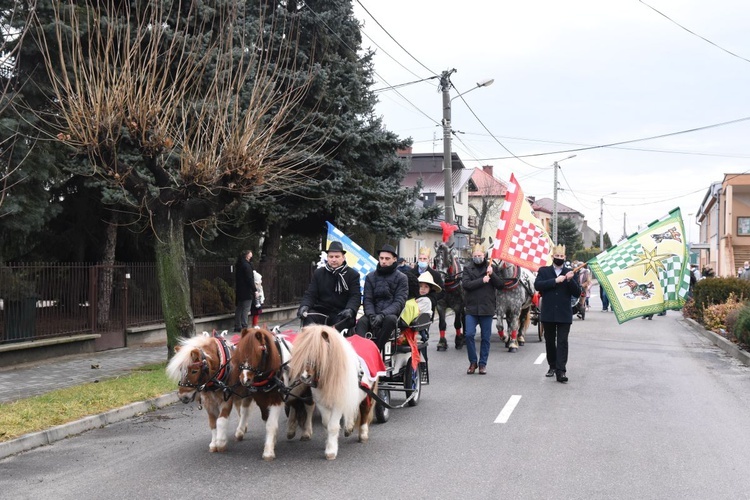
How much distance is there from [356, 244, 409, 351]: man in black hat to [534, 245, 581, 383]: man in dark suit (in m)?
3.39

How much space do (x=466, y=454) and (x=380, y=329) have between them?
1942mm

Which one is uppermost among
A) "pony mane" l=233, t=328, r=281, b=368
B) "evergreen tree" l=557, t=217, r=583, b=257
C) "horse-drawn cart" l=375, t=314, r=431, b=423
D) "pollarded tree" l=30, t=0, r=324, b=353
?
"evergreen tree" l=557, t=217, r=583, b=257

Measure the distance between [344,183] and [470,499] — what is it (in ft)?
56.9

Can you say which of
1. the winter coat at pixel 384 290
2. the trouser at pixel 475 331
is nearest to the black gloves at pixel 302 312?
the winter coat at pixel 384 290

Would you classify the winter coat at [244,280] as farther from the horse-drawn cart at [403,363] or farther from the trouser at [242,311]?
the horse-drawn cart at [403,363]

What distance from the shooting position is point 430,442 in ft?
25.4

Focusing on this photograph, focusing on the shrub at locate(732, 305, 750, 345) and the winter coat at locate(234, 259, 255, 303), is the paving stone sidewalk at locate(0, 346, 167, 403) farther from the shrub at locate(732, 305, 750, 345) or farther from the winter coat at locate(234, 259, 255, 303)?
the shrub at locate(732, 305, 750, 345)

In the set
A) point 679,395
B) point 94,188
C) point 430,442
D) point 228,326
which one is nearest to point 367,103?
point 228,326

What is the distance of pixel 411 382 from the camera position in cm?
942

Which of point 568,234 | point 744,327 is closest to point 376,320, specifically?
point 744,327

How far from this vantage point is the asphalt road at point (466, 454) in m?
6.09

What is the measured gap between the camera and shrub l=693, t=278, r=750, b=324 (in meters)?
21.5

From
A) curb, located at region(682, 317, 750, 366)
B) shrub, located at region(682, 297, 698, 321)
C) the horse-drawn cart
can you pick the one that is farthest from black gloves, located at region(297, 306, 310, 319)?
shrub, located at region(682, 297, 698, 321)

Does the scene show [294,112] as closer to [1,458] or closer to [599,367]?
[599,367]
